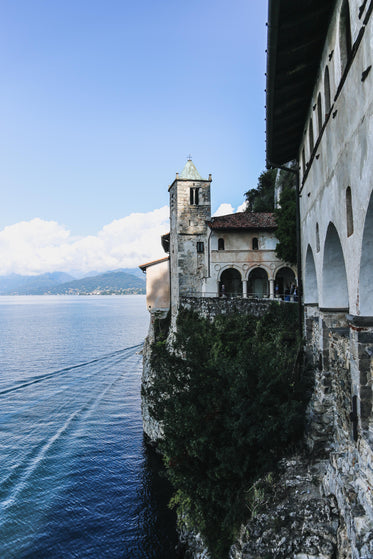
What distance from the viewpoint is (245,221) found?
34.2 meters

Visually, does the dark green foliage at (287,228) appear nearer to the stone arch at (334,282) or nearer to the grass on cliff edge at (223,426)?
the grass on cliff edge at (223,426)

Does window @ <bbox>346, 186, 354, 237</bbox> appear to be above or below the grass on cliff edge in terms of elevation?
above

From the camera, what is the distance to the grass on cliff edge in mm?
11023

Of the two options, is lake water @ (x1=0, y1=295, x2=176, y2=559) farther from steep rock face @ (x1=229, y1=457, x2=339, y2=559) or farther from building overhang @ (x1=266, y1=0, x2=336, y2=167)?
building overhang @ (x1=266, y1=0, x2=336, y2=167)

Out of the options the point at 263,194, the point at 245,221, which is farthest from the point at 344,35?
the point at 263,194

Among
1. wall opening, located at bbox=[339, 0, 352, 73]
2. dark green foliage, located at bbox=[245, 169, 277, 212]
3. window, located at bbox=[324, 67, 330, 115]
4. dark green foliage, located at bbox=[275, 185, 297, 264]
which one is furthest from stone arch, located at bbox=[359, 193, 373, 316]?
dark green foliage, located at bbox=[245, 169, 277, 212]

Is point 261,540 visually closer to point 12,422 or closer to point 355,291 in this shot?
point 355,291

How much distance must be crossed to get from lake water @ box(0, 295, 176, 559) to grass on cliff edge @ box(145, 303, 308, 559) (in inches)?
238

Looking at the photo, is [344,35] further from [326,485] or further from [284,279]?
[284,279]

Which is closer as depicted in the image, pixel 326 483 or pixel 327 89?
pixel 326 483

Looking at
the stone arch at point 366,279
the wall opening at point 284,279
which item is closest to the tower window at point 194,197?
the wall opening at point 284,279

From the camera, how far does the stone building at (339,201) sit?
588cm

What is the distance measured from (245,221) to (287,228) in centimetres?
505

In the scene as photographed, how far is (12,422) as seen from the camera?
89.0 feet
